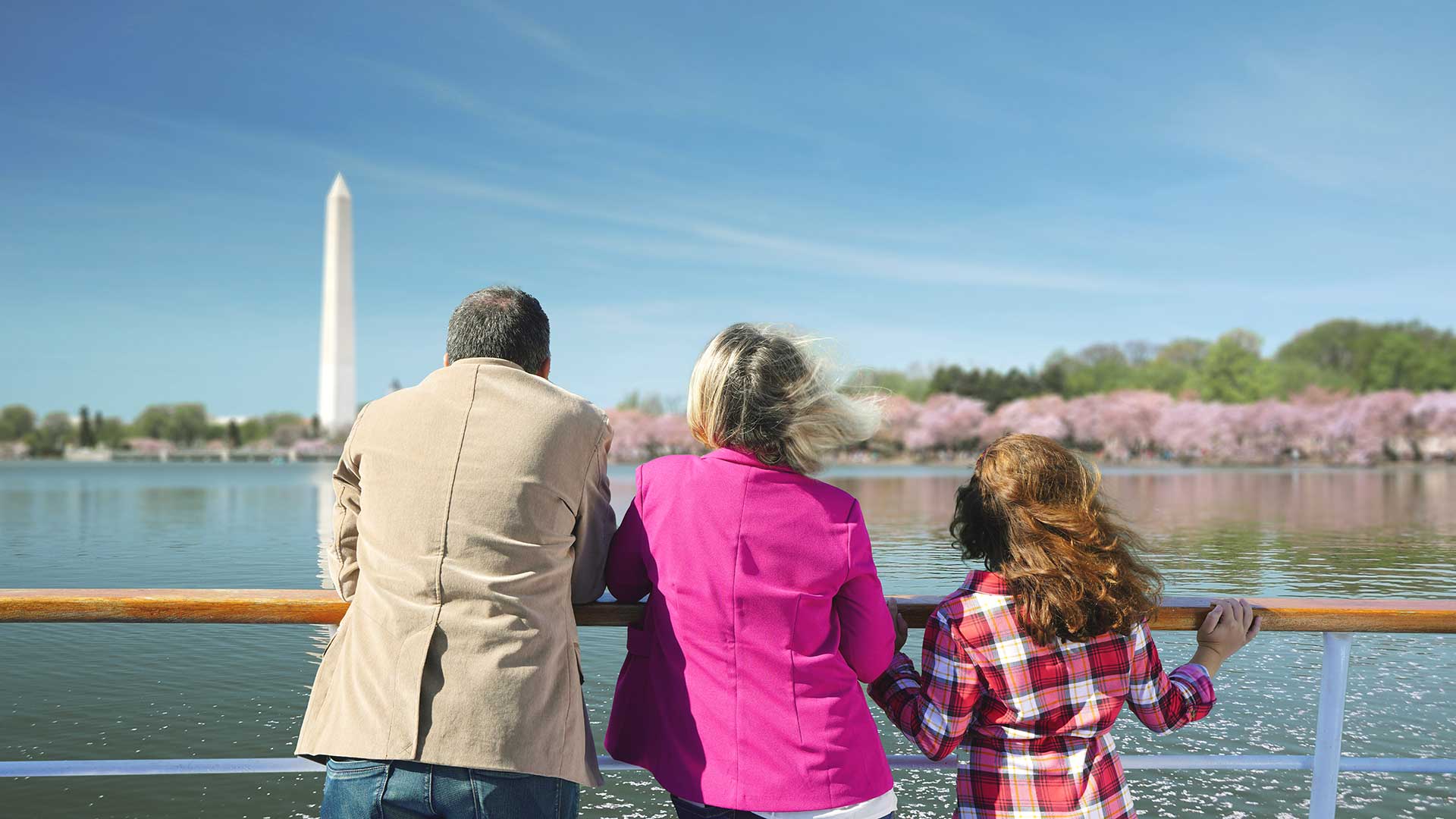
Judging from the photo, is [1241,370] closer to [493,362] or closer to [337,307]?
[337,307]

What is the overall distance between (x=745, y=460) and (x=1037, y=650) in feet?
1.85

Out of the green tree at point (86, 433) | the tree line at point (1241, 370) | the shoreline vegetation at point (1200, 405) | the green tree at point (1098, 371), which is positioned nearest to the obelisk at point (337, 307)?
the shoreline vegetation at point (1200, 405)

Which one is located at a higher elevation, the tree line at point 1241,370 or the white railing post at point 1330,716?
the tree line at point 1241,370

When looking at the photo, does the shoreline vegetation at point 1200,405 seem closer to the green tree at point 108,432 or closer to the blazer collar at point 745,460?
the green tree at point 108,432

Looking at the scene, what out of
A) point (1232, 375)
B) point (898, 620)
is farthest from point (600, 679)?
point (1232, 375)

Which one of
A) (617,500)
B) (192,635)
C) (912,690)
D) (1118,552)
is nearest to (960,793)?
(912,690)

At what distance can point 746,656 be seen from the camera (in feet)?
4.96

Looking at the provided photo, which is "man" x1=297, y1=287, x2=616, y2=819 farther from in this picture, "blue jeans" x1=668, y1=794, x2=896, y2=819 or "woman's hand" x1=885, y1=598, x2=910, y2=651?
"woman's hand" x1=885, y1=598, x2=910, y2=651

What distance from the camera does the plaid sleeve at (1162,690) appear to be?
1684 millimetres

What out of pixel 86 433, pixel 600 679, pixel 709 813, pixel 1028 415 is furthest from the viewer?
pixel 86 433

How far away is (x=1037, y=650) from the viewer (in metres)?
1.61

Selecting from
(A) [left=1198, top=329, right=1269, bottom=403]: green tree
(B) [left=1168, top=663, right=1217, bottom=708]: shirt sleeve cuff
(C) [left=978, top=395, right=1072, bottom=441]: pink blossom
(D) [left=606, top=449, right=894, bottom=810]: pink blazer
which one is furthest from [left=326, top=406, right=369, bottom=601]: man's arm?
(A) [left=1198, top=329, right=1269, bottom=403]: green tree

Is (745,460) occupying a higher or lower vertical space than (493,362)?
lower

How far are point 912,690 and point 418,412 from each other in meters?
0.93
